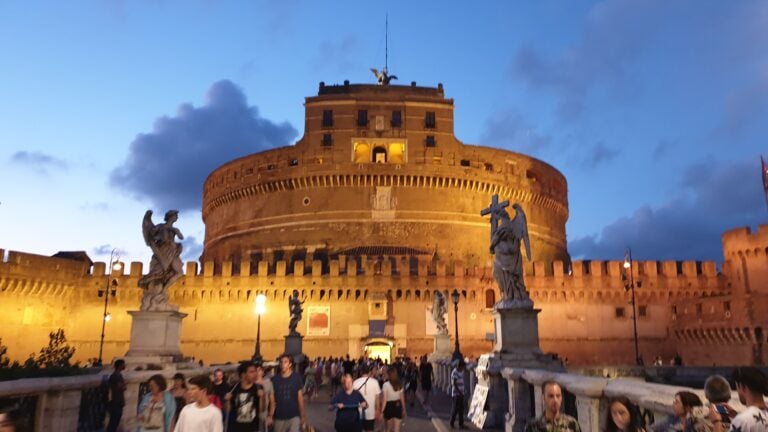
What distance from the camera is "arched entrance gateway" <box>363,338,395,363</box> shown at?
117ft

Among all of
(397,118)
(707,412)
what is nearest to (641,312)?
(397,118)

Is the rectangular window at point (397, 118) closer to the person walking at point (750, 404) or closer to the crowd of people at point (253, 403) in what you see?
the crowd of people at point (253, 403)

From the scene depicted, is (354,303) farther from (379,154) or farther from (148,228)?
(148,228)

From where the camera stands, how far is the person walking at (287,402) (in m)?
7.01

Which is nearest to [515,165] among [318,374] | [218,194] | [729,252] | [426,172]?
[426,172]

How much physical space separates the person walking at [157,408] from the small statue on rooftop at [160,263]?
541 cm

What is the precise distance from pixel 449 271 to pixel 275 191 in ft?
55.9

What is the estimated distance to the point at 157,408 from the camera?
6.08m

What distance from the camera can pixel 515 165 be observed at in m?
49.3

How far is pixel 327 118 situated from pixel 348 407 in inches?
1638

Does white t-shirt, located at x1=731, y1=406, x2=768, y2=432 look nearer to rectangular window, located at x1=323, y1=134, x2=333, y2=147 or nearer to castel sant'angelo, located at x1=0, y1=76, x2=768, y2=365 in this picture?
castel sant'angelo, located at x1=0, y1=76, x2=768, y2=365

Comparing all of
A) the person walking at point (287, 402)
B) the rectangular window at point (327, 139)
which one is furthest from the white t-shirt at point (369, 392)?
the rectangular window at point (327, 139)

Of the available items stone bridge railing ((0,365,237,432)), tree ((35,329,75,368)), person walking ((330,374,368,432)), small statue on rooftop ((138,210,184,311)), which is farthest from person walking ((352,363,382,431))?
tree ((35,329,75,368))

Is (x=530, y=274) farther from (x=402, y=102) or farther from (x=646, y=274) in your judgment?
(x=402, y=102)
